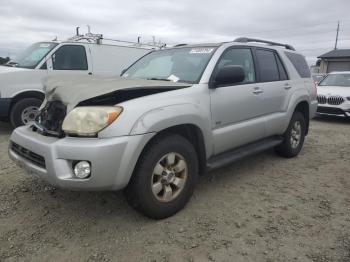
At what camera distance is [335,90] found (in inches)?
394

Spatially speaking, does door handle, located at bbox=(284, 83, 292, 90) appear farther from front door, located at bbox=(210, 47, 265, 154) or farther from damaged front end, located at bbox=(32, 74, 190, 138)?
damaged front end, located at bbox=(32, 74, 190, 138)

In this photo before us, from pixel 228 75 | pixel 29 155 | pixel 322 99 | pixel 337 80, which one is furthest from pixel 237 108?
pixel 337 80

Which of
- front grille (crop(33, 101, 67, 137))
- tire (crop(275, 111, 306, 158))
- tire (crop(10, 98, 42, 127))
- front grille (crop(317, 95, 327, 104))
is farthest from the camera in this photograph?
front grille (crop(317, 95, 327, 104))

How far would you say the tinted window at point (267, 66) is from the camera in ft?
15.6

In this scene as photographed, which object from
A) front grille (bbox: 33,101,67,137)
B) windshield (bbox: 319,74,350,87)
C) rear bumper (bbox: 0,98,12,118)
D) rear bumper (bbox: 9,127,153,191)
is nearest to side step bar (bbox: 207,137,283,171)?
rear bumper (bbox: 9,127,153,191)

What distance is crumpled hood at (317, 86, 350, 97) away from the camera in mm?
9664

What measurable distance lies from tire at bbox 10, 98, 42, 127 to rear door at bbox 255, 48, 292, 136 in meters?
4.62

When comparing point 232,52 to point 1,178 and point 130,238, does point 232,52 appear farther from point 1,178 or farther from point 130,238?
point 1,178

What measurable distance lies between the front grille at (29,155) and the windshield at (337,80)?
976 centimetres

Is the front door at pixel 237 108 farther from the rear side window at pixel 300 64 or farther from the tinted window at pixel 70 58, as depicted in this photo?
the tinted window at pixel 70 58

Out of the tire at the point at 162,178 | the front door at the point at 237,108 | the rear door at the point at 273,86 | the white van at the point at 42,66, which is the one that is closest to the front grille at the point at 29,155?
the tire at the point at 162,178

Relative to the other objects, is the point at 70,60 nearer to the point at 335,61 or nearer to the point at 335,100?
the point at 335,100

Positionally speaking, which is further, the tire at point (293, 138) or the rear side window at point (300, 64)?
the rear side window at point (300, 64)

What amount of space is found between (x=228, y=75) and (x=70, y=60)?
5.02m
